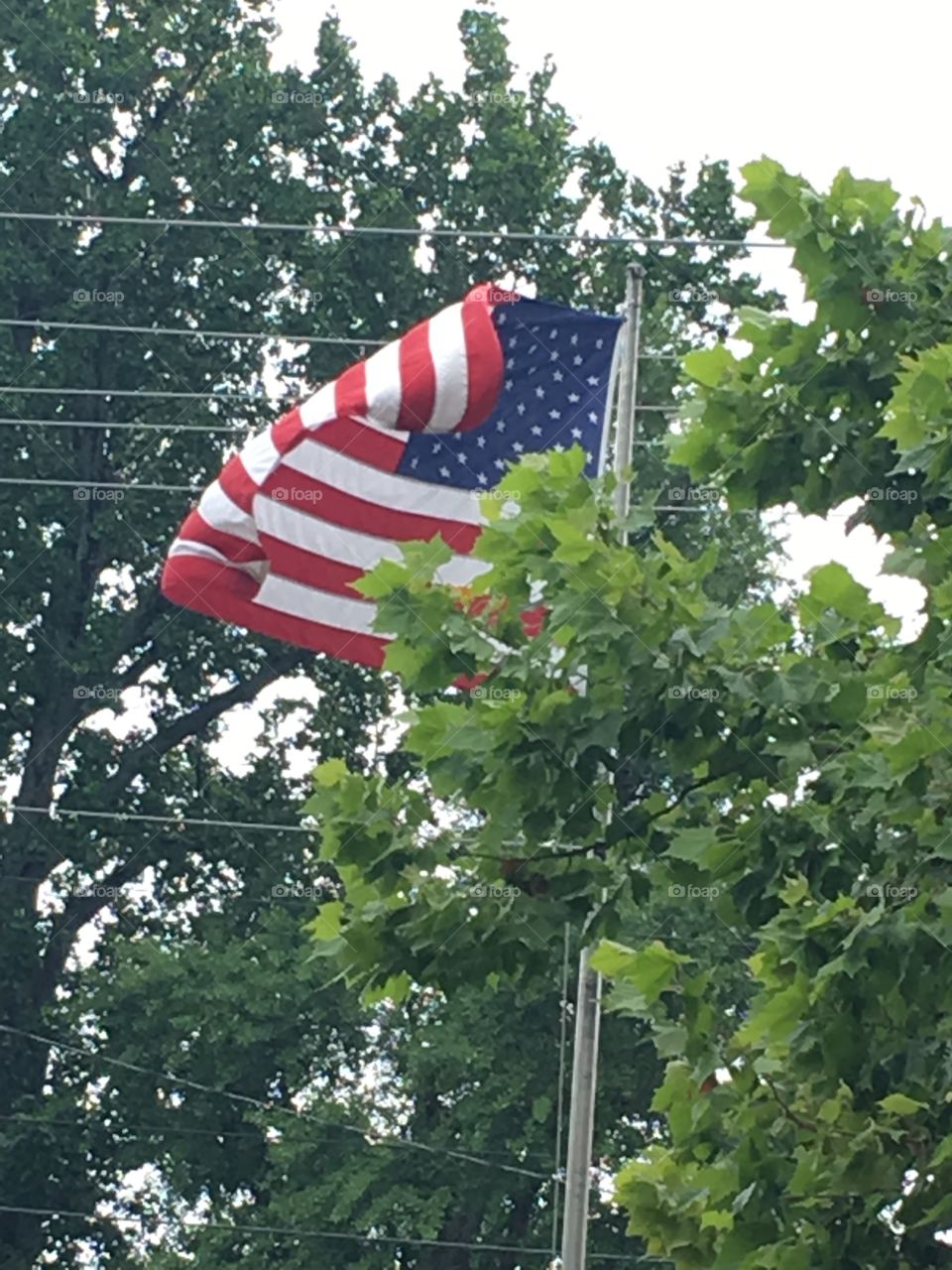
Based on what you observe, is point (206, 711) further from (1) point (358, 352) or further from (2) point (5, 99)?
(2) point (5, 99)

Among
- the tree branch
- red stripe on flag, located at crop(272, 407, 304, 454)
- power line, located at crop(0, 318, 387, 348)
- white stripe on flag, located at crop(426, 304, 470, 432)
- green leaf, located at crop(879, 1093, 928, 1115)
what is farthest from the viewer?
the tree branch

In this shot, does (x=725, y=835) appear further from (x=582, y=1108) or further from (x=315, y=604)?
(x=315, y=604)

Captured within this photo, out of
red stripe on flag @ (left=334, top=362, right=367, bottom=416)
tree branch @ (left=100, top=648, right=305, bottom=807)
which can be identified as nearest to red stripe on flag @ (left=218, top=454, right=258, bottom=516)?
red stripe on flag @ (left=334, top=362, right=367, bottom=416)

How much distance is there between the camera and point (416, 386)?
44.8 ft

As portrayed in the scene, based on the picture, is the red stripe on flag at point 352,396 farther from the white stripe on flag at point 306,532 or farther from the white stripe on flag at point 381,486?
the white stripe on flag at point 306,532

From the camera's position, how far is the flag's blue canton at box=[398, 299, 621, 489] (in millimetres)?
14047

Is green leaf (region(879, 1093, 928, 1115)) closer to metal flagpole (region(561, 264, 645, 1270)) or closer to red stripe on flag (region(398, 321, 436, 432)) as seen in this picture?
metal flagpole (region(561, 264, 645, 1270))

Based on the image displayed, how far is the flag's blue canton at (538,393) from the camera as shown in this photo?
46.1 ft

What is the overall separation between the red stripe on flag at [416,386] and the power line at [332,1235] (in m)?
11.4

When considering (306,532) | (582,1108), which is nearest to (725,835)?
(582,1108)

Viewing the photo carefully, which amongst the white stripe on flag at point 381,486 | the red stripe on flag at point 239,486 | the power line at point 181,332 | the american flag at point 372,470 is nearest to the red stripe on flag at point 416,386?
the american flag at point 372,470

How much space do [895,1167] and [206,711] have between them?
19.8m

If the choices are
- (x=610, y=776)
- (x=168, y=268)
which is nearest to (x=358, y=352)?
(x=168, y=268)

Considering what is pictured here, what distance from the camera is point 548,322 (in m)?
14.2
